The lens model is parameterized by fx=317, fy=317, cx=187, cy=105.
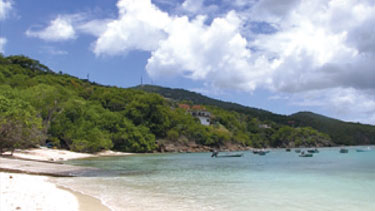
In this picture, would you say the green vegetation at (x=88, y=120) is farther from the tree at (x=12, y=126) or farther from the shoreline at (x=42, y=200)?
the shoreline at (x=42, y=200)

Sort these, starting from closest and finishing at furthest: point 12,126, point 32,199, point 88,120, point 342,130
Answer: point 32,199 → point 12,126 → point 88,120 → point 342,130

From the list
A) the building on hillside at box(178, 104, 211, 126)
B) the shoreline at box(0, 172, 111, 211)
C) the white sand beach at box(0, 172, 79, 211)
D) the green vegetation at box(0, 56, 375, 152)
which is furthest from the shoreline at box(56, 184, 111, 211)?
the building on hillside at box(178, 104, 211, 126)

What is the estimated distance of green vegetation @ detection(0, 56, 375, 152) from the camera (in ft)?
113

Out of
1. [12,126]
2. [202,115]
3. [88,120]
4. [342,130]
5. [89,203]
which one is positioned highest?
[202,115]

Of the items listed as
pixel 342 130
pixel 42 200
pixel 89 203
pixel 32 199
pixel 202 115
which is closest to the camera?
pixel 32 199

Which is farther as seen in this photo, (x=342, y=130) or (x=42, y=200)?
(x=342, y=130)

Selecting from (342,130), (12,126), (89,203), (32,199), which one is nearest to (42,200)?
(32,199)

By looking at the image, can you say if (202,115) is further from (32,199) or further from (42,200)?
(32,199)

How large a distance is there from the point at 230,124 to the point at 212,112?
476 inches

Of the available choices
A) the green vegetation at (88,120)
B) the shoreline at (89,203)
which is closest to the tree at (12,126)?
the green vegetation at (88,120)

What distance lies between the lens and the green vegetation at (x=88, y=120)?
113ft

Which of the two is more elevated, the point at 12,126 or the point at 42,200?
the point at 12,126

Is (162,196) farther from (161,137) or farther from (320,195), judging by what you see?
(161,137)

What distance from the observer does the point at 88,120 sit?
64688 millimetres
